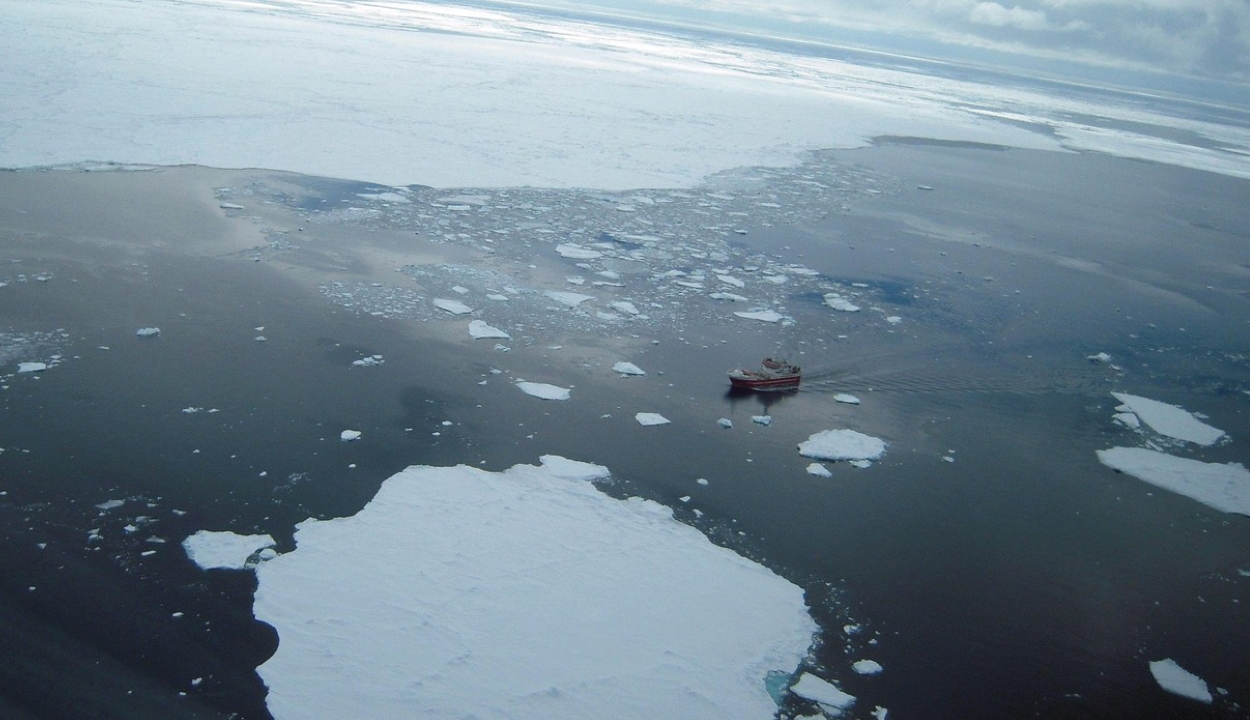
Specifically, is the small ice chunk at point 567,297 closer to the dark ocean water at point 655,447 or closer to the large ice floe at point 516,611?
the dark ocean water at point 655,447

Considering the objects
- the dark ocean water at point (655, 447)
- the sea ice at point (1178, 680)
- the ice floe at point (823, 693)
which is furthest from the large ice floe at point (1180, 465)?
the ice floe at point (823, 693)

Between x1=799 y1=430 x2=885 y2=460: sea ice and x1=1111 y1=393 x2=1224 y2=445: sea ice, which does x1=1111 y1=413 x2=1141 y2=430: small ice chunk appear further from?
x1=799 y1=430 x2=885 y2=460: sea ice

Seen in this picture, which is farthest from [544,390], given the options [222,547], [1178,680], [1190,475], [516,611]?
[1190,475]

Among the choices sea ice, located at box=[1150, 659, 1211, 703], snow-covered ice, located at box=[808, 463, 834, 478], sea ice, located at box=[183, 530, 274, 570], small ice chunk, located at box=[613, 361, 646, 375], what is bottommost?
sea ice, located at box=[183, 530, 274, 570]

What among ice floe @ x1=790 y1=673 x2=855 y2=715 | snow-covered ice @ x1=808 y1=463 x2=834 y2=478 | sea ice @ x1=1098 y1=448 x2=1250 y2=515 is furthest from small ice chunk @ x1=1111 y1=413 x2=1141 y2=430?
ice floe @ x1=790 y1=673 x2=855 y2=715

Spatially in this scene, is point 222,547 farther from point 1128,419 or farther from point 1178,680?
point 1128,419

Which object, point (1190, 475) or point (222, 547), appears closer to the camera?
point (222, 547)
